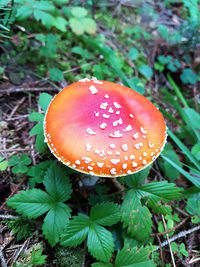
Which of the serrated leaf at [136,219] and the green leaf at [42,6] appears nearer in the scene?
the serrated leaf at [136,219]

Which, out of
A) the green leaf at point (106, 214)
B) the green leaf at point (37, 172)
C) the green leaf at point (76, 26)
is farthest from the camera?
the green leaf at point (76, 26)

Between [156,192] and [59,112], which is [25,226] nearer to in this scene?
[59,112]

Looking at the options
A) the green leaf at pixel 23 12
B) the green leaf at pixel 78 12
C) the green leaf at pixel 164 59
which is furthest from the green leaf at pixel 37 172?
the green leaf at pixel 164 59

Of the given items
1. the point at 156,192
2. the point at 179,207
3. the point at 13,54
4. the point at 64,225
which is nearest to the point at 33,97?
the point at 13,54

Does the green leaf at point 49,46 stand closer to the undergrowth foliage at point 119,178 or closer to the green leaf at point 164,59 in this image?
the undergrowth foliage at point 119,178

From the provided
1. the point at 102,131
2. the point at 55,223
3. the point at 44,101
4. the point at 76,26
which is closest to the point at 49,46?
the point at 76,26

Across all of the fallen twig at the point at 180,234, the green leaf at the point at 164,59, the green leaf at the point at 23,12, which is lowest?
the fallen twig at the point at 180,234
